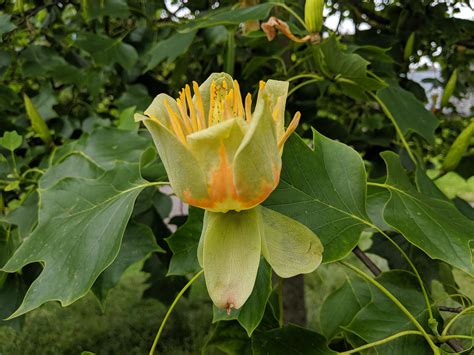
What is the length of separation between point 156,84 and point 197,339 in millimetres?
1030

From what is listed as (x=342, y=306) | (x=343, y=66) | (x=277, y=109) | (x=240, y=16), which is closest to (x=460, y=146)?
(x=343, y=66)

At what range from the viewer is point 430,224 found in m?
0.67

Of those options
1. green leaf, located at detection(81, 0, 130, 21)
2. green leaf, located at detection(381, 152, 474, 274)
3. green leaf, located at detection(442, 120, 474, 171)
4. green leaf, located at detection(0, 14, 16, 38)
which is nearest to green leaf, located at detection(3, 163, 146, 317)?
green leaf, located at detection(381, 152, 474, 274)

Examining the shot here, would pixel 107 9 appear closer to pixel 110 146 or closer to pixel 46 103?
pixel 46 103

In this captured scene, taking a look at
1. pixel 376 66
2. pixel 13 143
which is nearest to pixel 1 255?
pixel 13 143

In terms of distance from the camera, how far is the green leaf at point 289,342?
2.55ft

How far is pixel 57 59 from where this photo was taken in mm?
1555

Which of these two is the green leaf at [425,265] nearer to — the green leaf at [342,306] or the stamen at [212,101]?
the green leaf at [342,306]

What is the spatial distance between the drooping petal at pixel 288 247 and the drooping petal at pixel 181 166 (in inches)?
3.1

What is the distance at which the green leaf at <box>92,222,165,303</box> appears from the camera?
3.02 ft

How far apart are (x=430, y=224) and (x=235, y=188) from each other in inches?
12.4

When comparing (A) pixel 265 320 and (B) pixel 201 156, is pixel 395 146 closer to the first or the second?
(A) pixel 265 320

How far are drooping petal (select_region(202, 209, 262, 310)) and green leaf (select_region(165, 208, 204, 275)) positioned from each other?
0.28 metres

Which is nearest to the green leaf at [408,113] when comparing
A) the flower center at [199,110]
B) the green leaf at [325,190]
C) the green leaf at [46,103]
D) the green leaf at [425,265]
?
the green leaf at [425,265]
